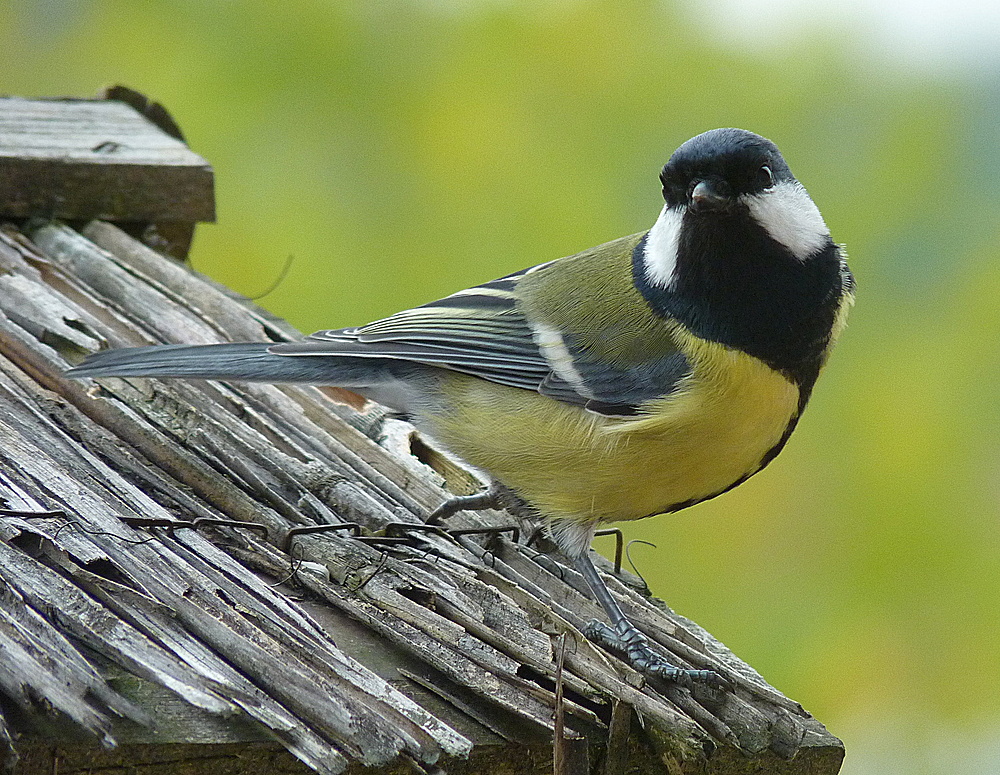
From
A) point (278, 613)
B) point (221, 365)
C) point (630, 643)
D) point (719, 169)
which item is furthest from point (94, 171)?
point (630, 643)

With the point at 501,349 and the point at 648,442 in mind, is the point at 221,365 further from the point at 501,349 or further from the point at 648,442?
the point at 648,442

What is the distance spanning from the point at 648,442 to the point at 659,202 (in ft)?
8.04

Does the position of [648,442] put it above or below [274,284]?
above

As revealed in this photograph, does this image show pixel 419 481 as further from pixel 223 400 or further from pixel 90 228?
pixel 90 228

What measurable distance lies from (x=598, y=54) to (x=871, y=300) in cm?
146

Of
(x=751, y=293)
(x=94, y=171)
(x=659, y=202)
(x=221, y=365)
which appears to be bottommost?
(x=221, y=365)

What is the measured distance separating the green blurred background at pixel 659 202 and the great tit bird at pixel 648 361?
1.83m

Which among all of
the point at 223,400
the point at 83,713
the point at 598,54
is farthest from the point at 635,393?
the point at 598,54

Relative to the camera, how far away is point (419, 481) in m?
2.44

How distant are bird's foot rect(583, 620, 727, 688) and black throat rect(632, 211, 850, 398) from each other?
0.65 m

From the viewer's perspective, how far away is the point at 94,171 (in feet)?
11.0

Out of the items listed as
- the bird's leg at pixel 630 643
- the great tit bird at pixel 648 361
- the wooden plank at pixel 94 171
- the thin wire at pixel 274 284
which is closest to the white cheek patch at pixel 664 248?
the great tit bird at pixel 648 361

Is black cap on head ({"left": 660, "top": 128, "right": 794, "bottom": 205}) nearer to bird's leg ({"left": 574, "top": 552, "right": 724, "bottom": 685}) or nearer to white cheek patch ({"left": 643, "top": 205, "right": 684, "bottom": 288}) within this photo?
white cheek patch ({"left": 643, "top": 205, "right": 684, "bottom": 288})

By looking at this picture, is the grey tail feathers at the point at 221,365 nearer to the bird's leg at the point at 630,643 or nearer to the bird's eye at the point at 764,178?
the bird's leg at the point at 630,643
